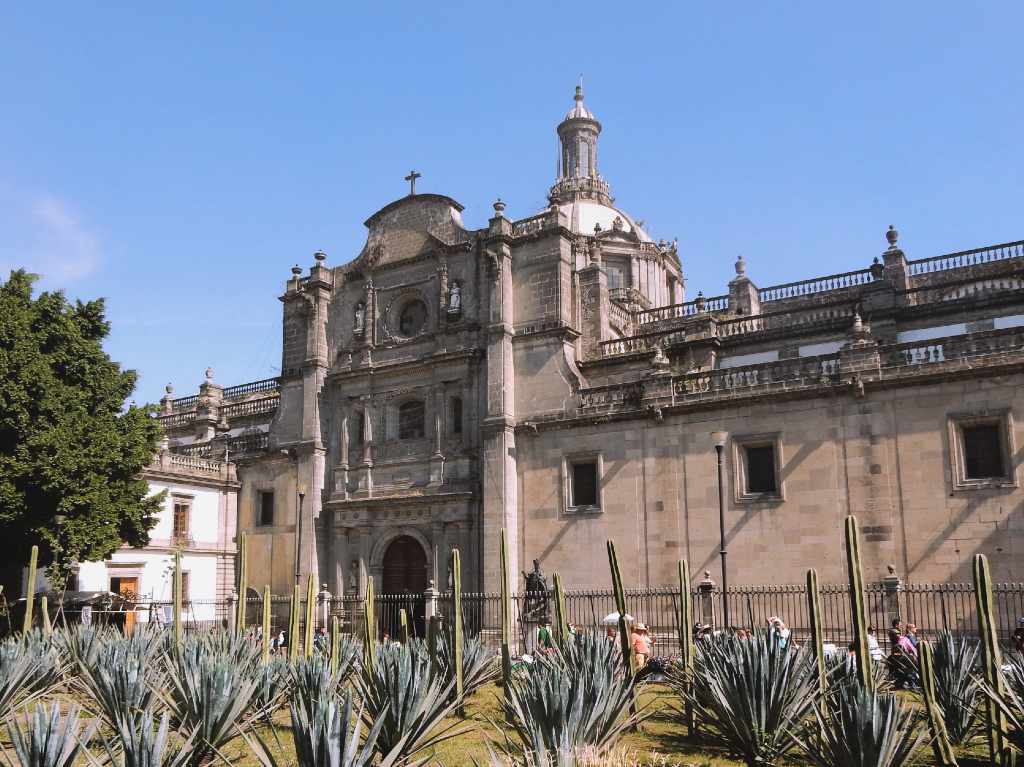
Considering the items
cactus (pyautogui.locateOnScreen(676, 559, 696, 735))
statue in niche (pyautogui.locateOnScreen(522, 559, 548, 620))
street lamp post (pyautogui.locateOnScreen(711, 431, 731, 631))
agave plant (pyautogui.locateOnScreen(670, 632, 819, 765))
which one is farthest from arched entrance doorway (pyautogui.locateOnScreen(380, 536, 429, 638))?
agave plant (pyautogui.locateOnScreen(670, 632, 819, 765))

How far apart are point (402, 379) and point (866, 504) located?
14435 millimetres

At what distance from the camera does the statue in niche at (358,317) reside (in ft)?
102

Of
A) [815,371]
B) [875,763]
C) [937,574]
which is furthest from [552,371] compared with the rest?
[875,763]

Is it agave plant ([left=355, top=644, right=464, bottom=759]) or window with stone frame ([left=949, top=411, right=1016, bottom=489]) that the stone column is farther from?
agave plant ([left=355, top=644, right=464, bottom=759])

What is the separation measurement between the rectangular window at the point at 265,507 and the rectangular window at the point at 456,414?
7.58 metres

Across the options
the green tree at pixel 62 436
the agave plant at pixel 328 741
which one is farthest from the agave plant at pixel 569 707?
the green tree at pixel 62 436

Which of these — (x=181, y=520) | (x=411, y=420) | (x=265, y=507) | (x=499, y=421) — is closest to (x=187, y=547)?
(x=181, y=520)

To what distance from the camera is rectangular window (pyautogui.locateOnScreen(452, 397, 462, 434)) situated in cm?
2866

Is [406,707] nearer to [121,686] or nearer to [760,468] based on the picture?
[121,686]

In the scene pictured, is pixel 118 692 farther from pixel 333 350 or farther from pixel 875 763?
pixel 333 350

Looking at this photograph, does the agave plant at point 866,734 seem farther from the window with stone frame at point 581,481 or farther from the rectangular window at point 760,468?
the window with stone frame at point 581,481

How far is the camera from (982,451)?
2081 cm

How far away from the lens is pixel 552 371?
1060 inches

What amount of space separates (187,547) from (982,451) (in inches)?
943
